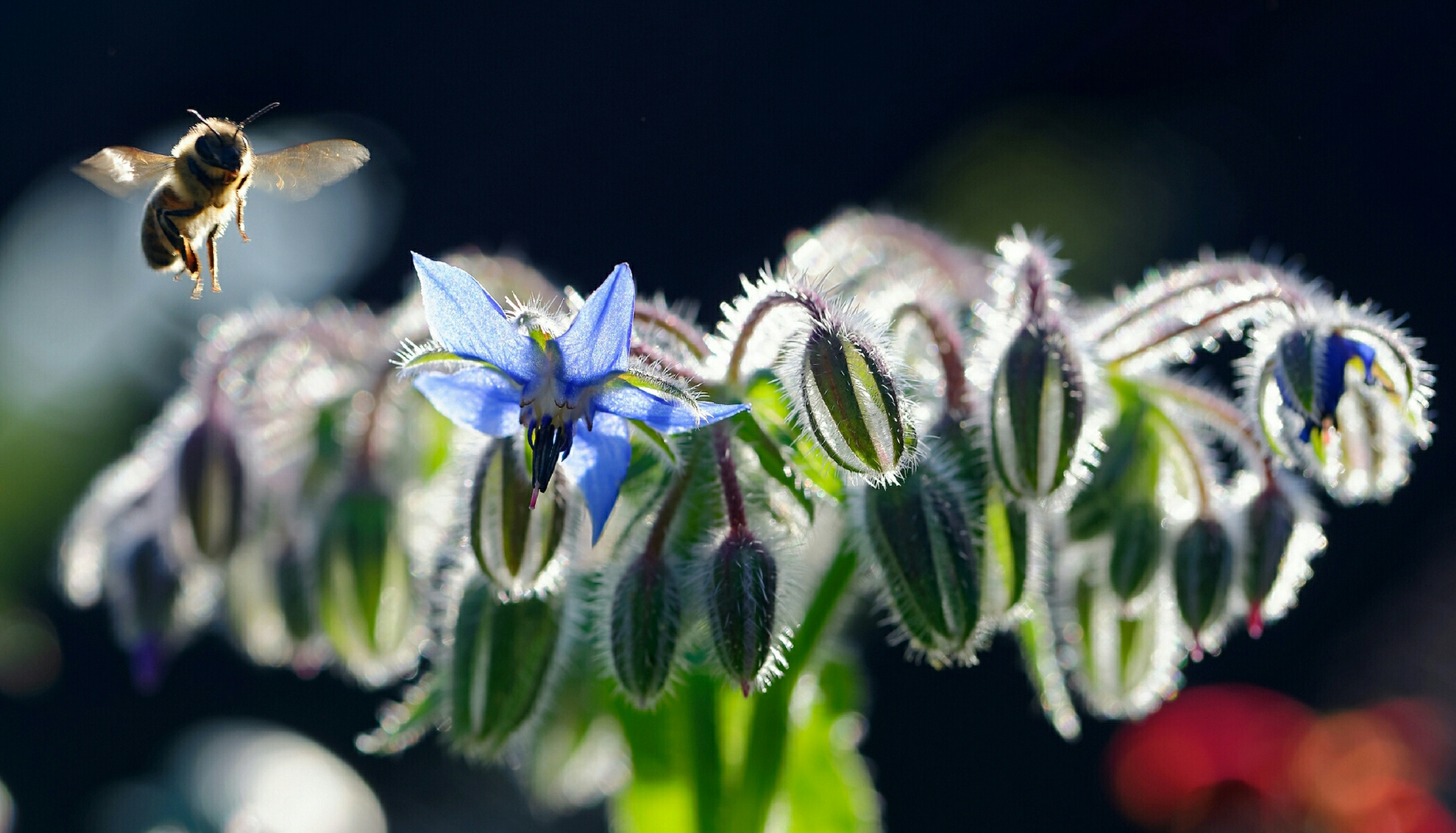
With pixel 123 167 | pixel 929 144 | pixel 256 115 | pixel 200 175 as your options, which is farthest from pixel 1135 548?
pixel 929 144

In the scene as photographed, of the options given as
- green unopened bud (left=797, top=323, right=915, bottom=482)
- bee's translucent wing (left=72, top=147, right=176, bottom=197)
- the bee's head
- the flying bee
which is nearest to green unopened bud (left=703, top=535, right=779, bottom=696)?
green unopened bud (left=797, top=323, right=915, bottom=482)

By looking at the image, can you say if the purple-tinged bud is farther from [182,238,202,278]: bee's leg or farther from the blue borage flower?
the blue borage flower

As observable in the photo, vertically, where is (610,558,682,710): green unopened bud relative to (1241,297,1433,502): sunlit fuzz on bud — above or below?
below

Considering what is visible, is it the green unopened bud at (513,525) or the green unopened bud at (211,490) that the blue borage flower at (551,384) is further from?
the green unopened bud at (211,490)

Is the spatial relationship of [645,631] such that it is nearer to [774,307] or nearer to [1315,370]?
[774,307]

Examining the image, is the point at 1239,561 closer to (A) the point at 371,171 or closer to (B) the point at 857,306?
(B) the point at 857,306

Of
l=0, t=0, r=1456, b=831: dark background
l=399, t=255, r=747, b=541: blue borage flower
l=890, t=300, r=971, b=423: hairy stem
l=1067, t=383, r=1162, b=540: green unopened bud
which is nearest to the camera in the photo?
l=399, t=255, r=747, b=541: blue borage flower

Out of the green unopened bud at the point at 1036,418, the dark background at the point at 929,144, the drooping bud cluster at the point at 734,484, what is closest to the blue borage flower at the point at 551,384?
the drooping bud cluster at the point at 734,484
